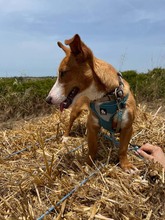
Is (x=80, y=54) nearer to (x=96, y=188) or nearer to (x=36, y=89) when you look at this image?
(x=96, y=188)

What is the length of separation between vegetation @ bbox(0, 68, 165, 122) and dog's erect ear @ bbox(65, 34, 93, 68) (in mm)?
4266

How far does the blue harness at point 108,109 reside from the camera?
2736 millimetres

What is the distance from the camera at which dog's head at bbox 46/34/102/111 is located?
→ 2539 millimetres

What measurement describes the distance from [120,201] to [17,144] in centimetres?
174

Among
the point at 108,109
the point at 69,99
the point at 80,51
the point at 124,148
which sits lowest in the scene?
the point at 124,148

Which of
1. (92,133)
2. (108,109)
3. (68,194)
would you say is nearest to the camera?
(68,194)

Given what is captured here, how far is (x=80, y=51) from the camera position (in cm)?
251

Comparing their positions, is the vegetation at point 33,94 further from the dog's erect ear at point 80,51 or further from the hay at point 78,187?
the dog's erect ear at point 80,51

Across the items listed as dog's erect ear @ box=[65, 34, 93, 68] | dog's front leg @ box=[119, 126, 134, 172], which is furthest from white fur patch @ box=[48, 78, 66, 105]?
dog's front leg @ box=[119, 126, 134, 172]

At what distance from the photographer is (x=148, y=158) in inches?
114

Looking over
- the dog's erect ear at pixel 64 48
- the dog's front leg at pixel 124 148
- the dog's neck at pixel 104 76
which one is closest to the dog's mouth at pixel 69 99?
the dog's neck at pixel 104 76

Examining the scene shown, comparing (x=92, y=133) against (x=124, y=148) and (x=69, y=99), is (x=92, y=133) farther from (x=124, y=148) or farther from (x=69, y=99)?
(x=69, y=99)

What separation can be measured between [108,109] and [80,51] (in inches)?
23.7

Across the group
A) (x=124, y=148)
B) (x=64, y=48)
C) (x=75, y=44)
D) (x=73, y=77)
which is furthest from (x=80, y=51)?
(x=124, y=148)
